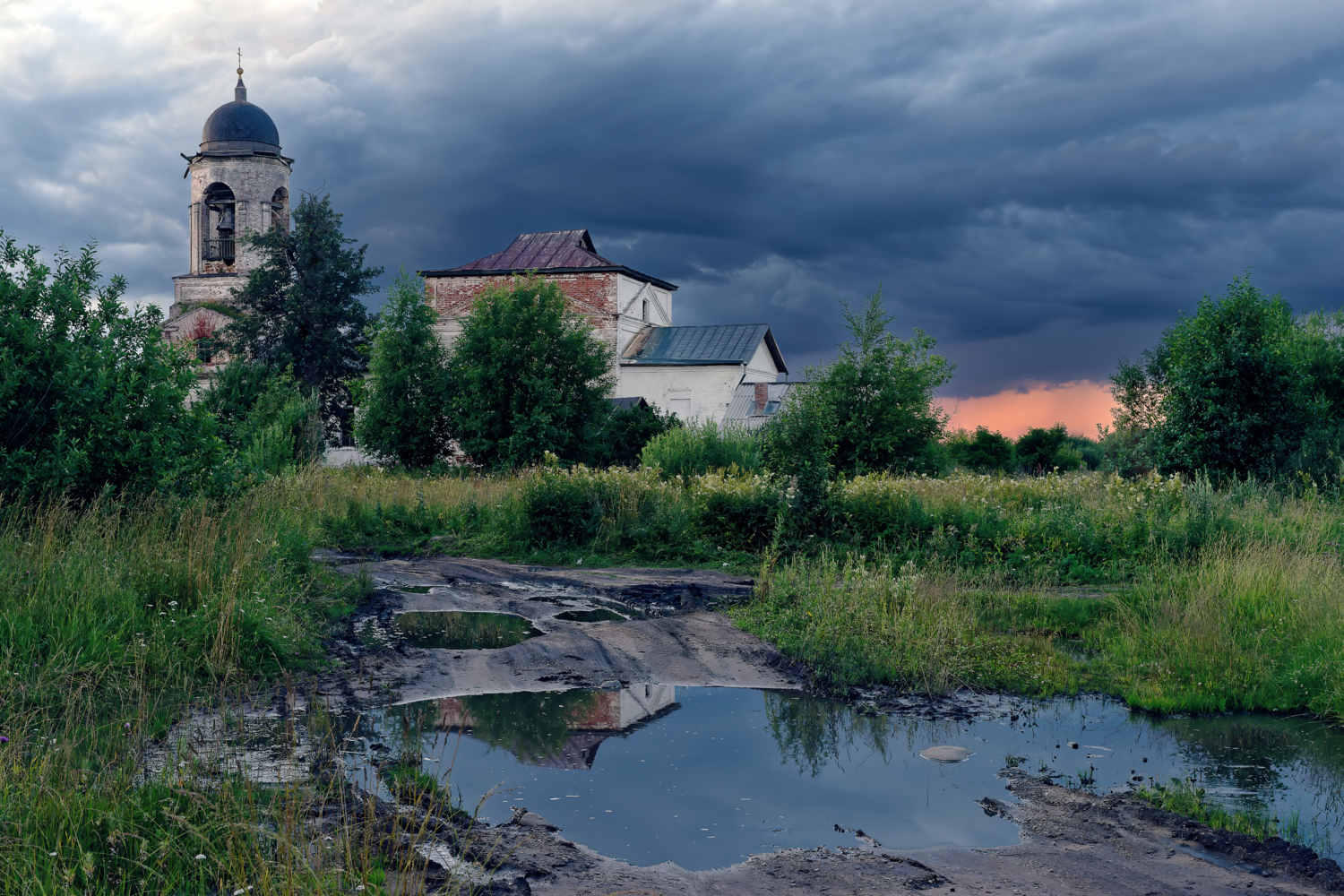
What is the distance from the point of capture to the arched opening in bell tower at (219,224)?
128 ft

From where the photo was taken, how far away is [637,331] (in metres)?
42.1

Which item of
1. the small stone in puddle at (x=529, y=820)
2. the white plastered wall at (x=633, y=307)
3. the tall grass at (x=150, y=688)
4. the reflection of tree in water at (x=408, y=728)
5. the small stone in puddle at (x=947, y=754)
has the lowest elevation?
the small stone in puddle at (x=947, y=754)

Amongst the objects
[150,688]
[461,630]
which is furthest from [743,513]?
[150,688]

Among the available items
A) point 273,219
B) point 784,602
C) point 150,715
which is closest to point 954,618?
point 784,602

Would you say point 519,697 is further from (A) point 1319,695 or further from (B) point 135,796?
(A) point 1319,695

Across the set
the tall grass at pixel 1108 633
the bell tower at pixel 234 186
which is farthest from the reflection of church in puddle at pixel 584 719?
the bell tower at pixel 234 186

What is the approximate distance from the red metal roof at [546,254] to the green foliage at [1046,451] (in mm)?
19226

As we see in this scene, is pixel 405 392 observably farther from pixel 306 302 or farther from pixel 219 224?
pixel 219 224

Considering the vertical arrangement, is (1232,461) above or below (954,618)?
above

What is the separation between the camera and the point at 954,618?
8156 millimetres

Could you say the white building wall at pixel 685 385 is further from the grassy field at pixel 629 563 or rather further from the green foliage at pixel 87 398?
the green foliage at pixel 87 398

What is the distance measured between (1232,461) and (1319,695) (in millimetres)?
16091

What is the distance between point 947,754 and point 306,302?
36.3 meters

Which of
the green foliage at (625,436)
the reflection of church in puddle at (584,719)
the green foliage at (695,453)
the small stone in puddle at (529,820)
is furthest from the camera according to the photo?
the green foliage at (625,436)
